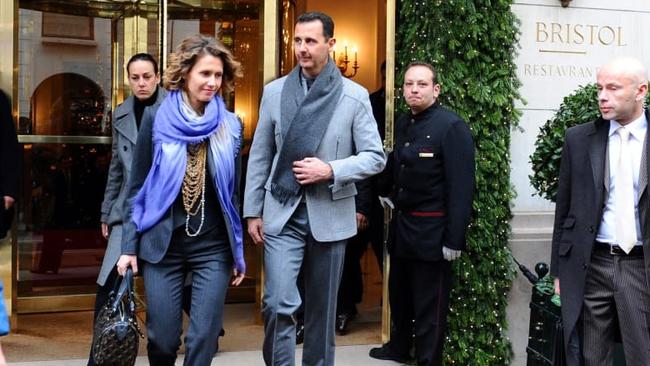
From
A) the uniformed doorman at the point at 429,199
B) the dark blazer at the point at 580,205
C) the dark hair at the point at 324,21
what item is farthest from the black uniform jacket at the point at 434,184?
the dark hair at the point at 324,21

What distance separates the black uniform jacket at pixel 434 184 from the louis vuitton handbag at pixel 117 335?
7.39 feet

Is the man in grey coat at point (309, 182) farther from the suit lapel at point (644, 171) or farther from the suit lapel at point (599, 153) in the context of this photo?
the suit lapel at point (644, 171)

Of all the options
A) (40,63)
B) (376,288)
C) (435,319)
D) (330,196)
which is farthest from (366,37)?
(330,196)

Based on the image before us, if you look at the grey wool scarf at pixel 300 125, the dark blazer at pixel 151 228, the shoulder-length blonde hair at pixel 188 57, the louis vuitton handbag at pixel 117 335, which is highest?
the shoulder-length blonde hair at pixel 188 57

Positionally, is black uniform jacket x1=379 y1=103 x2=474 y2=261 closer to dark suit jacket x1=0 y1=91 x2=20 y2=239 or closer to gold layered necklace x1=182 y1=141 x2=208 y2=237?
gold layered necklace x1=182 y1=141 x2=208 y2=237

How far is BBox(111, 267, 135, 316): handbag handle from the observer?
411cm

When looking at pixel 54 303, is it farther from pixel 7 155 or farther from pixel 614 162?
pixel 614 162

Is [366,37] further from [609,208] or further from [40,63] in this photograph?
[609,208]

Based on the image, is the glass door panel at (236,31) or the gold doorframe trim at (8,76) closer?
the gold doorframe trim at (8,76)

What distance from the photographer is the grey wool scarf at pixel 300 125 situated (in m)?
4.72

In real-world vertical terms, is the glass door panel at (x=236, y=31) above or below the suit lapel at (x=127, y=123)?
above

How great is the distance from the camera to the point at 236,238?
14.4ft

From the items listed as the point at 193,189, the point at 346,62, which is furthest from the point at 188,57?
the point at 346,62

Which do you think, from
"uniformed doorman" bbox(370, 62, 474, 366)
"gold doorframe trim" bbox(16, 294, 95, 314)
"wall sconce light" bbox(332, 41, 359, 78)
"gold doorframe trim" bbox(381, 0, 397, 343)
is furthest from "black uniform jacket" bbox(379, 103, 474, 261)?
"wall sconce light" bbox(332, 41, 359, 78)
